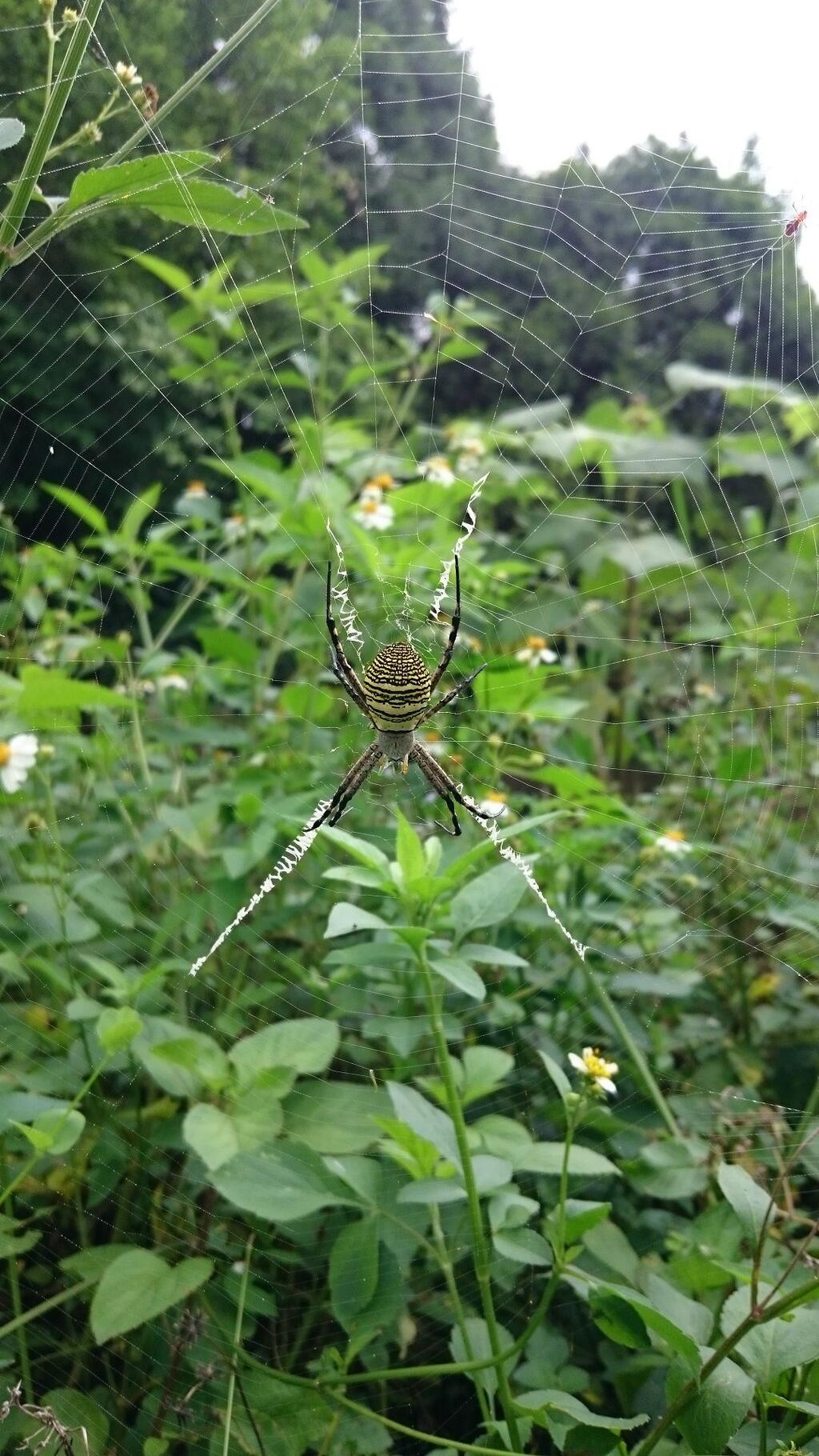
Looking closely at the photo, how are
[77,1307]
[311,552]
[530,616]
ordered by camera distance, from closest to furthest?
1. [77,1307]
2. [311,552]
3. [530,616]

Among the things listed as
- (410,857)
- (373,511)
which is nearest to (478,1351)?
(410,857)

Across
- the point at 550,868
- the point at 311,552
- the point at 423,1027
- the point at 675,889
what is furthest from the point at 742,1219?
the point at 311,552

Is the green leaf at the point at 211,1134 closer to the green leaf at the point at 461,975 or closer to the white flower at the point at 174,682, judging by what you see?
the green leaf at the point at 461,975

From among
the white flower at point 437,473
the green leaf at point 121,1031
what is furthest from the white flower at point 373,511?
the green leaf at point 121,1031

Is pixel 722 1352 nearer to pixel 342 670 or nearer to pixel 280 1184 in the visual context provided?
pixel 280 1184

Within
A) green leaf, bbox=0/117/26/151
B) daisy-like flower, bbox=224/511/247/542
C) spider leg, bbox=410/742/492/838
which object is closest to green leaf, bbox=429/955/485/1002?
spider leg, bbox=410/742/492/838

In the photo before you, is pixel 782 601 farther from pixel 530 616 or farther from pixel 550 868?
pixel 550 868
